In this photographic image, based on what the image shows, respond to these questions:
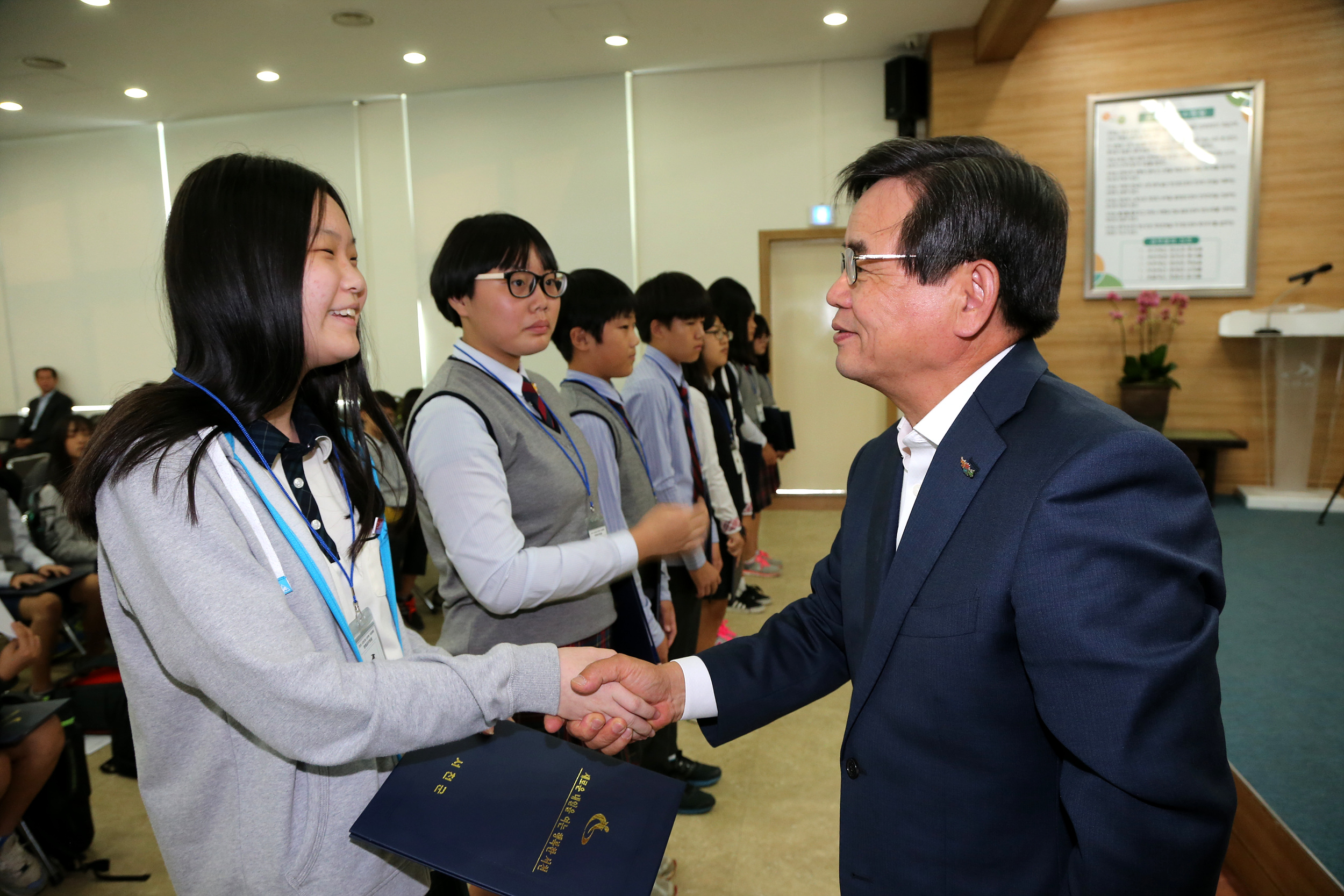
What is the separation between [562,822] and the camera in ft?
3.50

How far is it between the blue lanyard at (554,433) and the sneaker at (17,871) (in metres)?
2.10

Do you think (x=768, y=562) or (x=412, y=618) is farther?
(x=768, y=562)

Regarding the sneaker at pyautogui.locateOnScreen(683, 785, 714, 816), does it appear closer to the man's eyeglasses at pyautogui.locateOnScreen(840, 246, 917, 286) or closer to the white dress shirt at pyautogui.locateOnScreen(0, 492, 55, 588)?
the man's eyeglasses at pyautogui.locateOnScreen(840, 246, 917, 286)

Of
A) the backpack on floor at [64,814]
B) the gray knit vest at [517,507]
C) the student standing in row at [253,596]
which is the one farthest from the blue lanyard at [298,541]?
the backpack on floor at [64,814]

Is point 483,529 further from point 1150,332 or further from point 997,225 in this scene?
point 1150,332

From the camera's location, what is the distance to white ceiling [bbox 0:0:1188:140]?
227 inches

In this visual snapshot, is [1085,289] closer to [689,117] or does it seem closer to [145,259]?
[689,117]

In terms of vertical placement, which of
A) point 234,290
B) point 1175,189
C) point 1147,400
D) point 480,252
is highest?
point 1175,189

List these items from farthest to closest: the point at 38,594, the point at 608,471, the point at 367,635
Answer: the point at 38,594
the point at 608,471
the point at 367,635

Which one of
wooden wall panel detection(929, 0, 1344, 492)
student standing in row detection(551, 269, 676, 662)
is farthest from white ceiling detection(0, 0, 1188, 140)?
student standing in row detection(551, 269, 676, 662)

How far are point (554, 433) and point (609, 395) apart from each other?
660 mm

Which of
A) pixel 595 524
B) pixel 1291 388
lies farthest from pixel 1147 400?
pixel 595 524

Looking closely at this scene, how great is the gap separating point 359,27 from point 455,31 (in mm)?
729

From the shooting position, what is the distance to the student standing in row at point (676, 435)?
9.15ft
